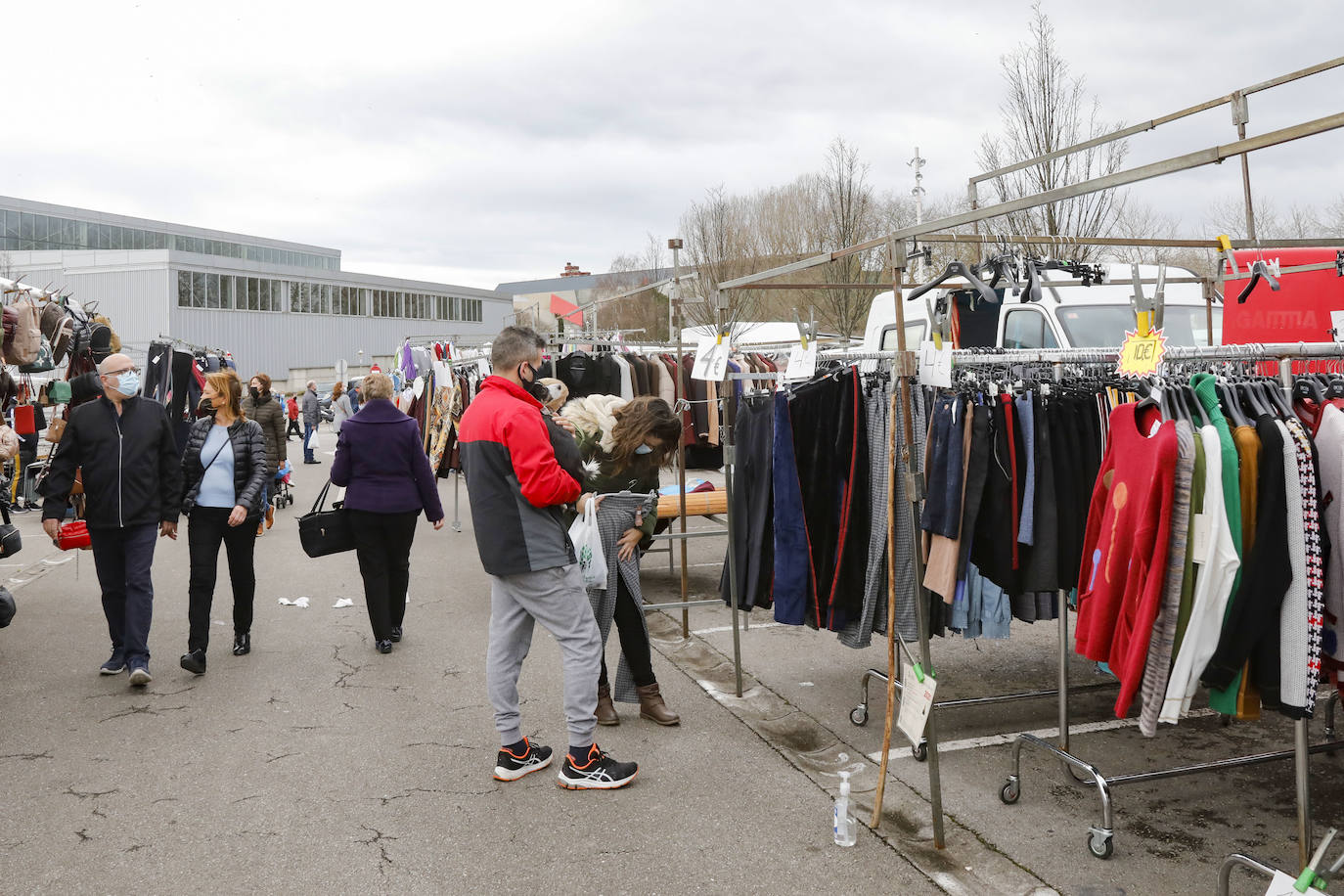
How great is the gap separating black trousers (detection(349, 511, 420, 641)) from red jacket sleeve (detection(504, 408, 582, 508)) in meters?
2.69

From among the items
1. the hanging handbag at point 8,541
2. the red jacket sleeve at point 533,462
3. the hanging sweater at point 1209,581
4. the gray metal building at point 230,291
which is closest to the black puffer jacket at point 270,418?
the hanging handbag at point 8,541

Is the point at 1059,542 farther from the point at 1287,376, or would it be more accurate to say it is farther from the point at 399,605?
the point at 399,605

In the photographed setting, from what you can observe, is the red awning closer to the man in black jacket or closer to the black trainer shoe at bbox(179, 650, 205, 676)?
the man in black jacket

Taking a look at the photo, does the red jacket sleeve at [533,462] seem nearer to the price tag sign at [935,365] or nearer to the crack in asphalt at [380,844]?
the crack in asphalt at [380,844]

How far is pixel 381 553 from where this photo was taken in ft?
22.0

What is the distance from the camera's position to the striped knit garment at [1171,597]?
3271mm

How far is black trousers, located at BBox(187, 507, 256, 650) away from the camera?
612 centimetres

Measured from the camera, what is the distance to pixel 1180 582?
328cm

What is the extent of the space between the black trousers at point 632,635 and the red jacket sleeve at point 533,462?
991mm

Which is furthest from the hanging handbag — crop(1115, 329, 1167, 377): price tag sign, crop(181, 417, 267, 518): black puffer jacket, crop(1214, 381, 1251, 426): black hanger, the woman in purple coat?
crop(1214, 381, 1251, 426): black hanger

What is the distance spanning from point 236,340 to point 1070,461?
4704 centimetres

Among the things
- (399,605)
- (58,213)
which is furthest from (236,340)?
(399,605)

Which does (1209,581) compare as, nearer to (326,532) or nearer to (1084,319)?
(326,532)

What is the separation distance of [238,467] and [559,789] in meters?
3.23
